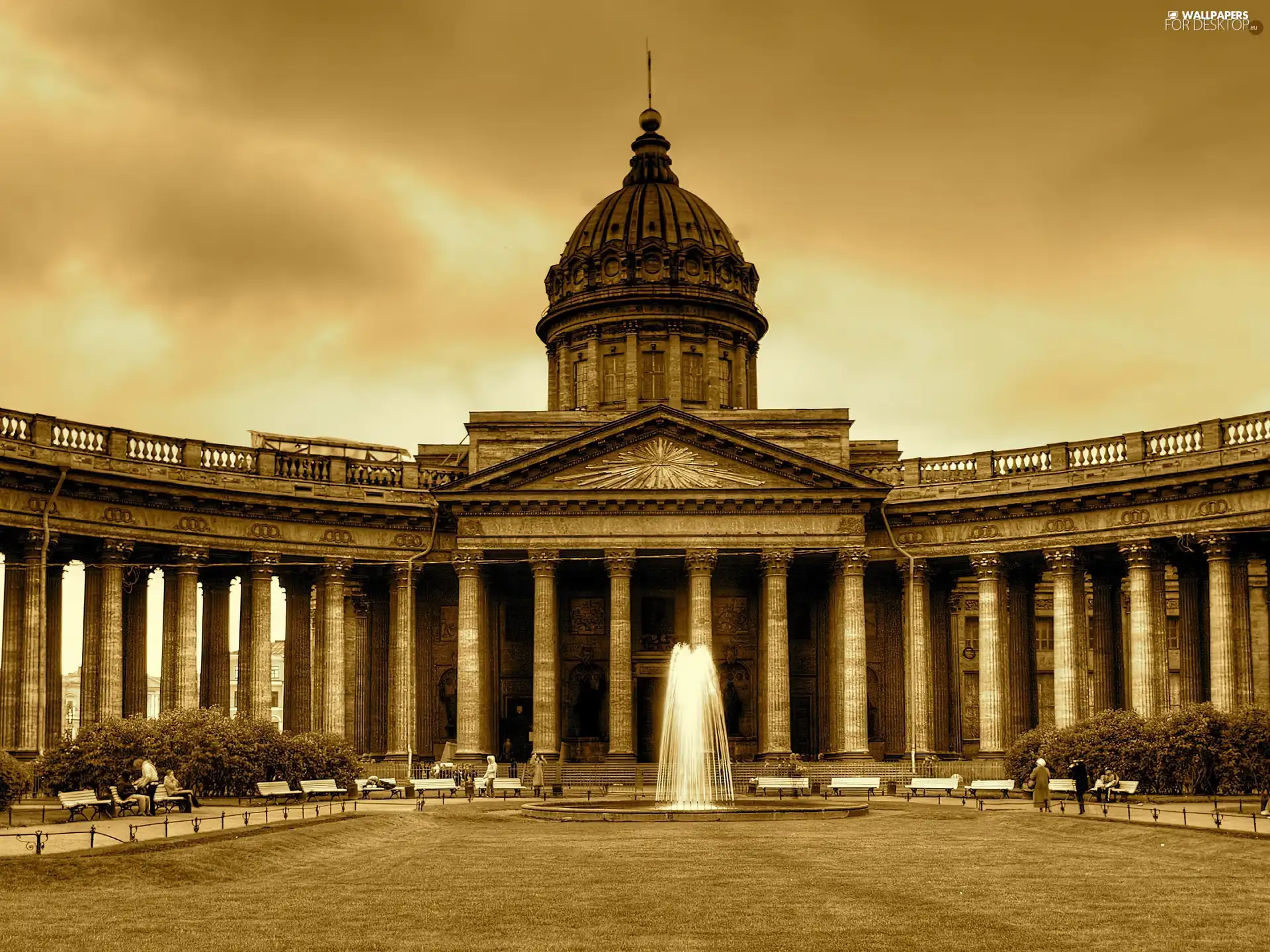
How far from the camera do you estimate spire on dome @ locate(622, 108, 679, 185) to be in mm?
91312

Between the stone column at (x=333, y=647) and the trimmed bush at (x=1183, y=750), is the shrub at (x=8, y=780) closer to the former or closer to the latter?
the stone column at (x=333, y=647)

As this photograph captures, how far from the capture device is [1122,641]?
7131 centimetres

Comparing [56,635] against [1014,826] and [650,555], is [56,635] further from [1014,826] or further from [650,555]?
[1014,826]

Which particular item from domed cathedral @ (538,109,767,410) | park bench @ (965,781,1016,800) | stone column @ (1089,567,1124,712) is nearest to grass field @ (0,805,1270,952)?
park bench @ (965,781,1016,800)

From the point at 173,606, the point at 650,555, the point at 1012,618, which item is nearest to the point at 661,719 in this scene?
the point at 650,555

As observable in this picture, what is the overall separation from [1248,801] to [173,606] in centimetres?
3730

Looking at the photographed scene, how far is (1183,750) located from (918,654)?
1700 centimetres

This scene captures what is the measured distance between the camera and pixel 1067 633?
6600 cm

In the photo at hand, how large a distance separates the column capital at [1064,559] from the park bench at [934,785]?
927 cm

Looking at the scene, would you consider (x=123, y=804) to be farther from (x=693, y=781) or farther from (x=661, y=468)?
(x=661, y=468)

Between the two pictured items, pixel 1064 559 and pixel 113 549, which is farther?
pixel 1064 559

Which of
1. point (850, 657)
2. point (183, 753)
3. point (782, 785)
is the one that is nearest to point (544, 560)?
point (850, 657)

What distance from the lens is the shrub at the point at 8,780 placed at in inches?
1629

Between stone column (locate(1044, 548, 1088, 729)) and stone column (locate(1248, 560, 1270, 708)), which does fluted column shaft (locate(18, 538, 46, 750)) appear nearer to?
stone column (locate(1044, 548, 1088, 729))
